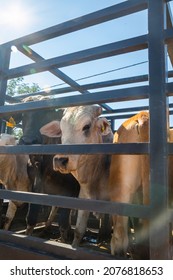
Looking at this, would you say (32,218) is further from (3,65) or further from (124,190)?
(3,65)

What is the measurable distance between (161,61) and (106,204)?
36.4 inches

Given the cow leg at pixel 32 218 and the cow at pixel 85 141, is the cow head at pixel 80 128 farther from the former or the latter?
the cow leg at pixel 32 218

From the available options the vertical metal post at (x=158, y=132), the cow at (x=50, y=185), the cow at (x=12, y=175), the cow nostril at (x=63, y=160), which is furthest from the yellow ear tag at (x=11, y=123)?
the vertical metal post at (x=158, y=132)

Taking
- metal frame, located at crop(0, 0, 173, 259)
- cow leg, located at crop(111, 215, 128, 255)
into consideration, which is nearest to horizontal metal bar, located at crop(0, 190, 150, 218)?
metal frame, located at crop(0, 0, 173, 259)

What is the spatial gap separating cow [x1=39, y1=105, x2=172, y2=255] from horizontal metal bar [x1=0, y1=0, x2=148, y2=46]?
920 mm

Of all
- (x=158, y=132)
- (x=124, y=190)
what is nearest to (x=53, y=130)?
(x=124, y=190)

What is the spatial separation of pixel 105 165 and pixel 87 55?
169 centimetres

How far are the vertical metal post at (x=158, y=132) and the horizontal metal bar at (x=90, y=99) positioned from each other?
9 cm

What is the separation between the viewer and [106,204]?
151 centimetres

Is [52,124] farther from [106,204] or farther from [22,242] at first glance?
[106,204]

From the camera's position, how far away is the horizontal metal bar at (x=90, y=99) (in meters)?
1.57

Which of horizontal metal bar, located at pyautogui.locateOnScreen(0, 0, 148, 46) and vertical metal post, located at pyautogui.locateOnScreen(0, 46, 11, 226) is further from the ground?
horizontal metal bar, located at pyautogui.locateOnScreen(0, 0, 148, 46)

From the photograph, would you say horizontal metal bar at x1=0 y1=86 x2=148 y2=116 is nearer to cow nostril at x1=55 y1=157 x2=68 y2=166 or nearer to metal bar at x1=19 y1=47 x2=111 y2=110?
cow nostril at x1=55 y1=157 x2=68 y2=166

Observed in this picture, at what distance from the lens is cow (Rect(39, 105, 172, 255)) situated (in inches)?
92.6
